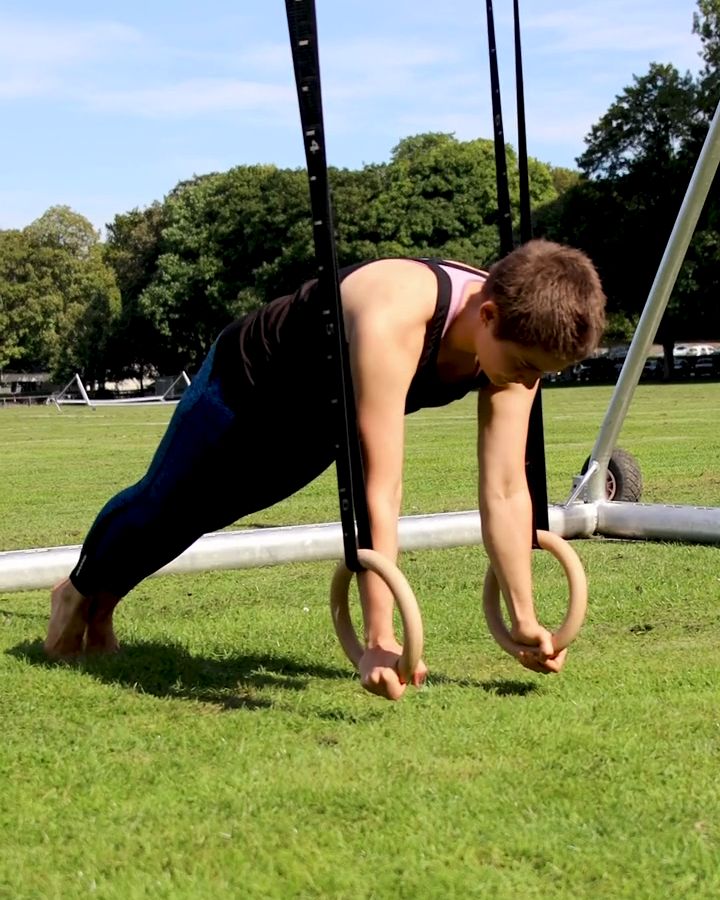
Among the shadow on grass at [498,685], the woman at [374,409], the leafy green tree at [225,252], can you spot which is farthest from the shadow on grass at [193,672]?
the leafy green tree at [225,252]

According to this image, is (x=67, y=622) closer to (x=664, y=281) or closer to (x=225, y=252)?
(x=664, y=281)

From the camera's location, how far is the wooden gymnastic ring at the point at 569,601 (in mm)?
4691

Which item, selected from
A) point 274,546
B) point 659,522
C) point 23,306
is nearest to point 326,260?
point 274,546

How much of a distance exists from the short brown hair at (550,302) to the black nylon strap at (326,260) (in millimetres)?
520

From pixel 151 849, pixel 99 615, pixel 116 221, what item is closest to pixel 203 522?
pixel 99 615

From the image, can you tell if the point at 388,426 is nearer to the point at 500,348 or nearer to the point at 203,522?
the point at 500,348

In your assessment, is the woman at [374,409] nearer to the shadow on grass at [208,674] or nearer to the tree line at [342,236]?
the shadow on grass at [208,674]

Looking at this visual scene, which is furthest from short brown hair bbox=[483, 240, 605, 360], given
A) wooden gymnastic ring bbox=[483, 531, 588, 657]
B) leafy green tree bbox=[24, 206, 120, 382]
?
leafy green tree bbox=[24, 206, 120, 382]

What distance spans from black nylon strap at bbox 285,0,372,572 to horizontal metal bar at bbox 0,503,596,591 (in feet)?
11.3

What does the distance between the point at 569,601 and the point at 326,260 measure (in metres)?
1.71

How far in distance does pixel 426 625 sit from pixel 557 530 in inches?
118

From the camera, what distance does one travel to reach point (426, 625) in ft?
19.9

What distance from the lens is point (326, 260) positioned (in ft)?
13.5

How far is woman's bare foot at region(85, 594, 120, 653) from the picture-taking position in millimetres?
5391
